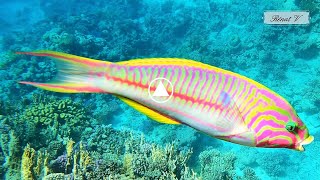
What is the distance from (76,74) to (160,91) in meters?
0.13

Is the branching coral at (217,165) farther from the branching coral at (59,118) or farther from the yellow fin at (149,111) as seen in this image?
the yellow fin at (149,111)

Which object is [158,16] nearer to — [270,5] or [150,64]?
[270,5]

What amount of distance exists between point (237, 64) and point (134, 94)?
8070 millimetres

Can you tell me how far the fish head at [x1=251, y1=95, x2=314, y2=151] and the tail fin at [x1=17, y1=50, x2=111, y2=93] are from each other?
25 cm

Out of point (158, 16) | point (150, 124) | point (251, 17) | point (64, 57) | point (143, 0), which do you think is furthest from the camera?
point (143, 0)

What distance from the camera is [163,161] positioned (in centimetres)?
219

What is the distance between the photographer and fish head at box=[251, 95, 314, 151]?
45 centimetres

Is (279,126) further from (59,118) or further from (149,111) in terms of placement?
(59,118)

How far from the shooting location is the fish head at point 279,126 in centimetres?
45

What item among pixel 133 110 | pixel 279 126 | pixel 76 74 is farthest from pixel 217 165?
pixel 133 110

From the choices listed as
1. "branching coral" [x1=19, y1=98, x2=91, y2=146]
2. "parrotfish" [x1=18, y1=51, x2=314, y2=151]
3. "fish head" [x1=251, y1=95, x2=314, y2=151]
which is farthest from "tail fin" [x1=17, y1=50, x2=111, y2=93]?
"branching coral" [x1=19, y1=98, x2=91, y2=146]

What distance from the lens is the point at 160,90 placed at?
0.41m

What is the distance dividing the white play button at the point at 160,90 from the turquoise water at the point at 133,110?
16 cm

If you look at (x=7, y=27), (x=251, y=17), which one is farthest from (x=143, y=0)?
(x=7, y=27)
